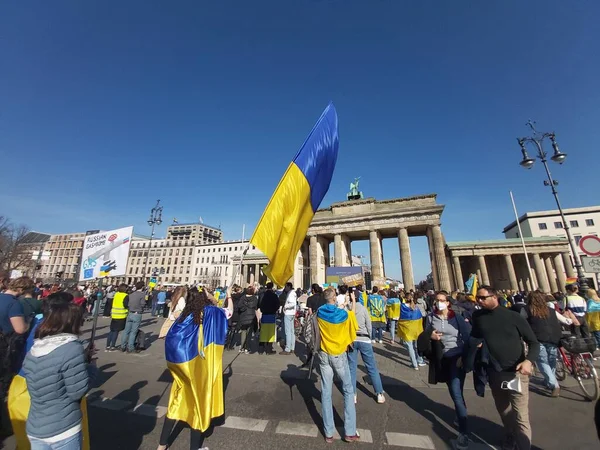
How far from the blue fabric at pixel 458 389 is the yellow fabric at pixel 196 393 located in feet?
11.4

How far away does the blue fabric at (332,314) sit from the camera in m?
3.83

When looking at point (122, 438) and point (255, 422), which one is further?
point (255, 422)

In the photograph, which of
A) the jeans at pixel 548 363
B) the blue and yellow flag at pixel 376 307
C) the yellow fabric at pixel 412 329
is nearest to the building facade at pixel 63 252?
the blue and yellow flag at pixel 376 307

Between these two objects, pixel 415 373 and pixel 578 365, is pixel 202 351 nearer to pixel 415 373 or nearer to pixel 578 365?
pixel 415 373

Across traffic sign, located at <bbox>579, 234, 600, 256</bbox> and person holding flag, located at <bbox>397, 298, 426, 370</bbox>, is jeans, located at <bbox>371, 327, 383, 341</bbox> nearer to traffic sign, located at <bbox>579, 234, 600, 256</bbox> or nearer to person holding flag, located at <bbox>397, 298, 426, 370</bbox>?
person holding flag, located at <bbox>397, 298, 426, 370</bbox>

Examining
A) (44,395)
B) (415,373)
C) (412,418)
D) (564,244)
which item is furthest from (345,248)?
(44,395)

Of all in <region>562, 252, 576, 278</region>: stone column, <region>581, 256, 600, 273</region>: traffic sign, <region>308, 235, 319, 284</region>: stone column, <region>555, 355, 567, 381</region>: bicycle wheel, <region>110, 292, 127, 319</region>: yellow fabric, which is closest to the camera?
<region>555, 355, 567, 381</region>: bicycle wheel

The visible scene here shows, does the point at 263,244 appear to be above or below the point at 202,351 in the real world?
above

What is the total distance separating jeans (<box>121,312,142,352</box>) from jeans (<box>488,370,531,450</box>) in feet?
30.0

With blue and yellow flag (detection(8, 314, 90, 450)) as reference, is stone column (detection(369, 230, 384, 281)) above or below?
above

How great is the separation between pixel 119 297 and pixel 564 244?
1975 inches

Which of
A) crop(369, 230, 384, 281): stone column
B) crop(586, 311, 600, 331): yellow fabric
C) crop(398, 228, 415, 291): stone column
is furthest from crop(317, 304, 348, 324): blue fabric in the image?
crop(369, 230, 384, 281): stone column

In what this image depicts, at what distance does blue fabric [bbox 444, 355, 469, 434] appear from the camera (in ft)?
11.6

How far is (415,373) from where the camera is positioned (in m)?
6.54
